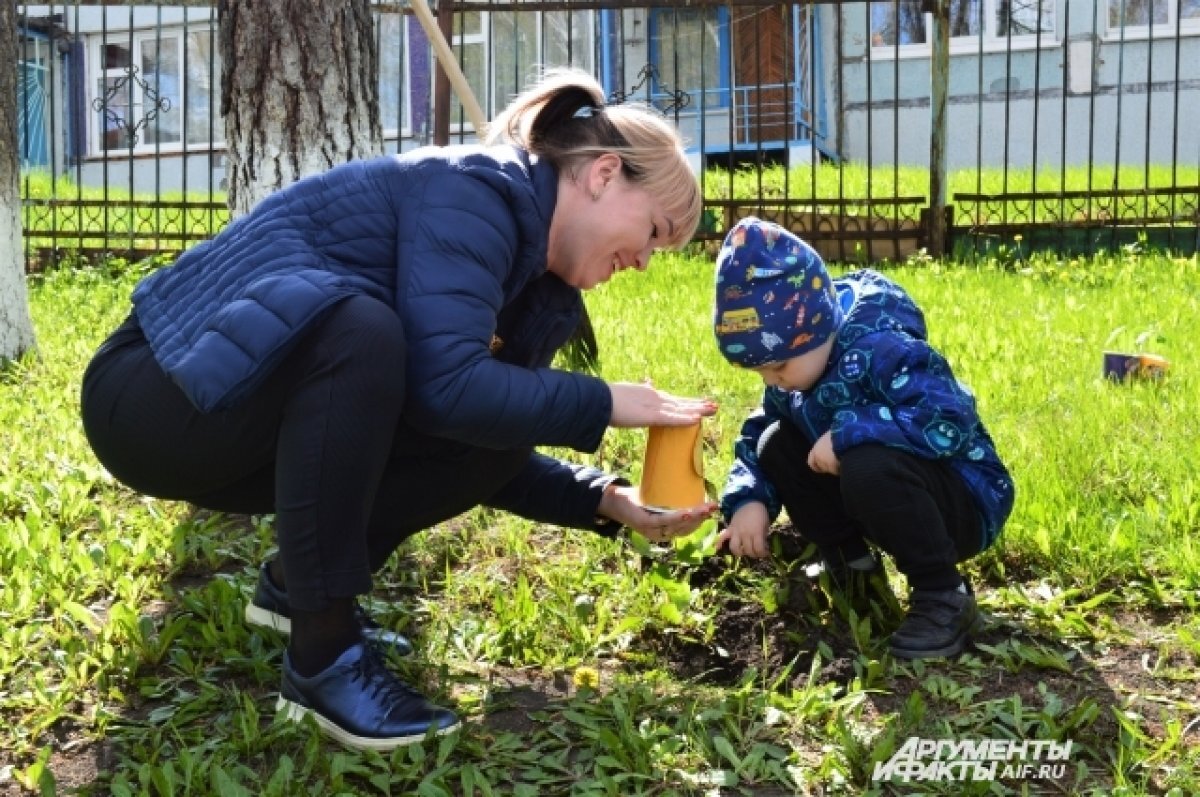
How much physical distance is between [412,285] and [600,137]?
1.29 feet

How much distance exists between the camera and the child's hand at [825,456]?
8.55 ft

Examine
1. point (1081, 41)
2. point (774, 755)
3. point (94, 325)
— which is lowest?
point (774, 755)

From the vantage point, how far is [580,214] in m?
2.34

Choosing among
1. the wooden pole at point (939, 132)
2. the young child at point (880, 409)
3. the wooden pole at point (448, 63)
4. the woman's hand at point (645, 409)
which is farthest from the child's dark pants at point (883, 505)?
the wooden pole at point (939, 132)

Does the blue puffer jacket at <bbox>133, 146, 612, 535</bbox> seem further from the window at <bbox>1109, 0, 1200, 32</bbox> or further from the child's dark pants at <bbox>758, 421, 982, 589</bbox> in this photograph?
the window at <bbox>1109, 0, 1200, 32</bbox>

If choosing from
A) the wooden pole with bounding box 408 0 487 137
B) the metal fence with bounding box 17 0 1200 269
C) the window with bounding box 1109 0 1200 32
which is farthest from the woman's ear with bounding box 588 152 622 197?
the window with bounding box 1109 0 1200 32

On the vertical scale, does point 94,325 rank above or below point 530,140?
below

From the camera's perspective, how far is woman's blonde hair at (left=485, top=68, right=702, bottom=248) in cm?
232

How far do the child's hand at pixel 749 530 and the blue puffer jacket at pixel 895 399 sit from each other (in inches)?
7.5

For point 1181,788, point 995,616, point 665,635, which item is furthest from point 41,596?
point 1181,788

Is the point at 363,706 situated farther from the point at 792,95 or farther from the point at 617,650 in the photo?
the point at 792,95

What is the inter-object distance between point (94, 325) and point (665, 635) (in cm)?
388

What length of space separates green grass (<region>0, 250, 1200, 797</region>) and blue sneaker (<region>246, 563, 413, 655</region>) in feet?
0.11

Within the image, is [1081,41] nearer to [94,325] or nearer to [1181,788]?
[94,325]
